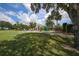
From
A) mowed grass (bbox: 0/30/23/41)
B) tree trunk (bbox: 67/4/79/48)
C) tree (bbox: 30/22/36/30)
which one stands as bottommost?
mowed grass (bbox: 0/30/23/41)

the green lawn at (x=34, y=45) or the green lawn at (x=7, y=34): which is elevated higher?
the green lawn at (x=7, y=34)

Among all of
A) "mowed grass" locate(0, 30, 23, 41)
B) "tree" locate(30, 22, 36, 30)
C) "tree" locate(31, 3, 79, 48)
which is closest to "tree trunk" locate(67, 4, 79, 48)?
"tree" locate(31, 3, 79, 48)

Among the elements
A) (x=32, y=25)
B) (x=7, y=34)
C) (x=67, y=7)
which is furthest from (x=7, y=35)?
(x=67, y=7)

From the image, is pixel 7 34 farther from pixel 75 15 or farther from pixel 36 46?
pixel 75 15

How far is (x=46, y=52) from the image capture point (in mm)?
1544

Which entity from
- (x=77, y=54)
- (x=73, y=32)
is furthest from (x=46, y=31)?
(x=77, y=54)

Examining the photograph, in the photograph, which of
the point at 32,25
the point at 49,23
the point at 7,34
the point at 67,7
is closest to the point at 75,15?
the point at 67,7

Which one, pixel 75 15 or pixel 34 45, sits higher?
pixel 75 15

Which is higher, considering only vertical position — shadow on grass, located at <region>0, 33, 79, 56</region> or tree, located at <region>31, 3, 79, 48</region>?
tree, located at <region>31, 3, 79, 48</region>

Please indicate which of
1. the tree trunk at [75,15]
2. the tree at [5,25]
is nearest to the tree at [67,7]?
the tree trunk at [75,15]

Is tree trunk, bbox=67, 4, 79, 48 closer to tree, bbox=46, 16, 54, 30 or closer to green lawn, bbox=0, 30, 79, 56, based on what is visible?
green lawn, bbox=0, 30, 79, 56

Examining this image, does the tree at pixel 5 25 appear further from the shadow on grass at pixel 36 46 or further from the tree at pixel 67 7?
the tree at pixel 67 7

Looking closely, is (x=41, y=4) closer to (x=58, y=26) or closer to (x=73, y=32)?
(x=58, y=26)

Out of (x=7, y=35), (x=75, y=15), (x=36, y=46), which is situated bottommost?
(x=36, y=46)
